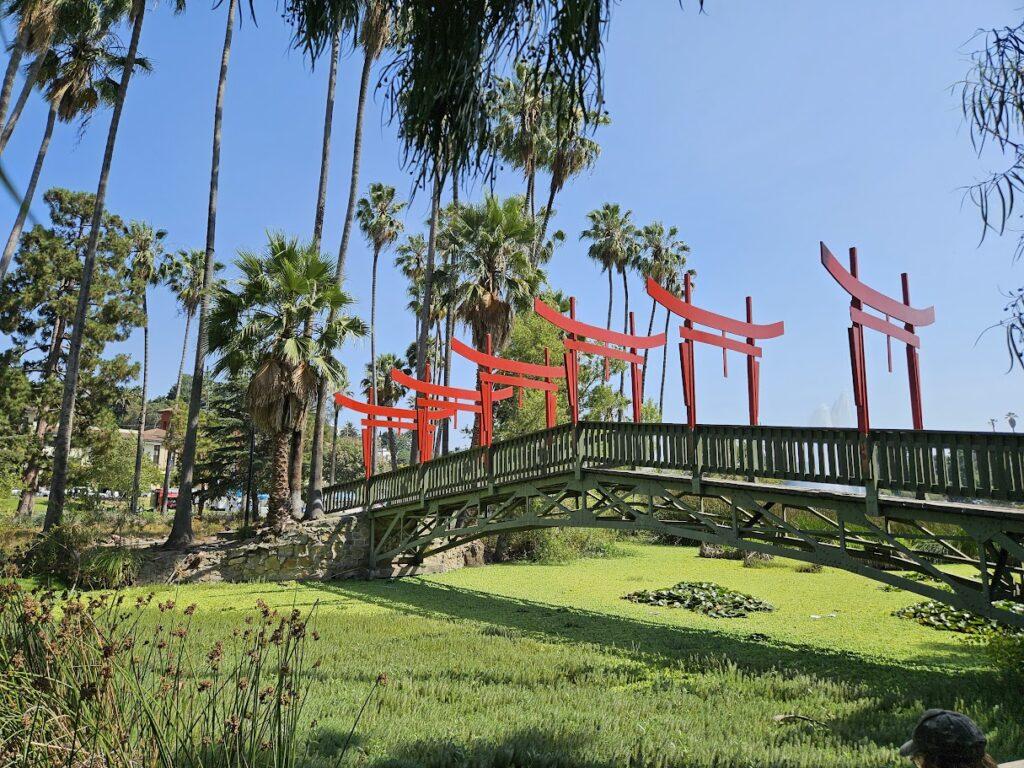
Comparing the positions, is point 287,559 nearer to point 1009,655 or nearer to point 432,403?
point 432,403

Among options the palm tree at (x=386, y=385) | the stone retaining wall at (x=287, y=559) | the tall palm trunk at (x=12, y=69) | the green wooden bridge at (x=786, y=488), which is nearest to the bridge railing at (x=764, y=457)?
the green wooden bridge at (x=786, y=488)

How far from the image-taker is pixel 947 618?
11695 millimetres

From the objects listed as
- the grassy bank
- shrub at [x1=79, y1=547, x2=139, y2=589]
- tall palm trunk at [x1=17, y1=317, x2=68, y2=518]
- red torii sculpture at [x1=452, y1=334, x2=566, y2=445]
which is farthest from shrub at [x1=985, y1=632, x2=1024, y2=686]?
tall palm trunk at [x1=17, y1=317, x2=68, y2=518]

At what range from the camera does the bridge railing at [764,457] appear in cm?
768

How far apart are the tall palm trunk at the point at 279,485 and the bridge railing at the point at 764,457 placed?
13.3 feet

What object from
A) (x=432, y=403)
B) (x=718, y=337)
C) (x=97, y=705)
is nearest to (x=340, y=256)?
(x=432, y=403)

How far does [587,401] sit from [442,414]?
453 inches

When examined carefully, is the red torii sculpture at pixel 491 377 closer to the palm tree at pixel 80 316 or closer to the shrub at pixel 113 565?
the shrub at pixel 113 565

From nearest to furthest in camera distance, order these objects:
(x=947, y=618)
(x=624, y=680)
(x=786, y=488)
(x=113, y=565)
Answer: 1. (x=624, y=680)
2. (x=786, y=488)
3. (x=947, y=618)
4. (x=113, y=565)

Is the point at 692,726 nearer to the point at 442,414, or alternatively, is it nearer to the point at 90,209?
the point at 442,414

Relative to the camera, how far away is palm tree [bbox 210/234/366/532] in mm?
17906

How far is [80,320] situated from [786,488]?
59.0 feet

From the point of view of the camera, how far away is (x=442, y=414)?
18.8m

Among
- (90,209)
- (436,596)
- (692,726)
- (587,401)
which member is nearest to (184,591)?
(436,596)
